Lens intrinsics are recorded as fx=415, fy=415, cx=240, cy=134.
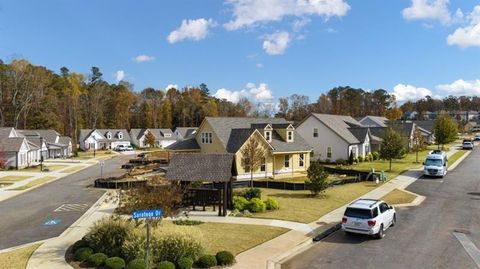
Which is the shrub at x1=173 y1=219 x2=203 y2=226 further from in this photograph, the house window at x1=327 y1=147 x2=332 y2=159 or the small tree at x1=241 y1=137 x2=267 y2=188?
the house window at x1=327 y1=147 x2=332 y2=159

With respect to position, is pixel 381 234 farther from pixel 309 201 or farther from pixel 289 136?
pixel 289 136

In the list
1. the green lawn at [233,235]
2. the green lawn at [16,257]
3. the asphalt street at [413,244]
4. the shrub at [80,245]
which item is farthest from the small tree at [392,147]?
the green lawn at [16,257]

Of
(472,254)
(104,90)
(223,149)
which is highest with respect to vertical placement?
(104,90)

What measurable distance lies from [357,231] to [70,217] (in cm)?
1648

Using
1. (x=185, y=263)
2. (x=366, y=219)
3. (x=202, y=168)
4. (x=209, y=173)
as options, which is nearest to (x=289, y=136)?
(x=202, y=168)

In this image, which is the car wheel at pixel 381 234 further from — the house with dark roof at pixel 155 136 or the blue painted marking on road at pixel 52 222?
the house with dark roof at pixel 155 136

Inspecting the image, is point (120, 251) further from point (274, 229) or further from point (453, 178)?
point (453, 178)

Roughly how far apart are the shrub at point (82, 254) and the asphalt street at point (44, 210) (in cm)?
475

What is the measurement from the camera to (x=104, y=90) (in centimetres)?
12238

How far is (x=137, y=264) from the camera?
1424cm

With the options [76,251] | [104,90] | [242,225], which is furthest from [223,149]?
[104,90]

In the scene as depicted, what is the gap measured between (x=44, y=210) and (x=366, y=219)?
20258 mm

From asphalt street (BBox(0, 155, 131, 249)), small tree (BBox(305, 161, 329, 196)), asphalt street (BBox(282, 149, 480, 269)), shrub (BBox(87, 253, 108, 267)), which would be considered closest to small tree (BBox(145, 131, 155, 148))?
asphalt street (BBox(0, 155, 131, 249))

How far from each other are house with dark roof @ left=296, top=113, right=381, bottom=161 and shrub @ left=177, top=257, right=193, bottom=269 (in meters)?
42.3
